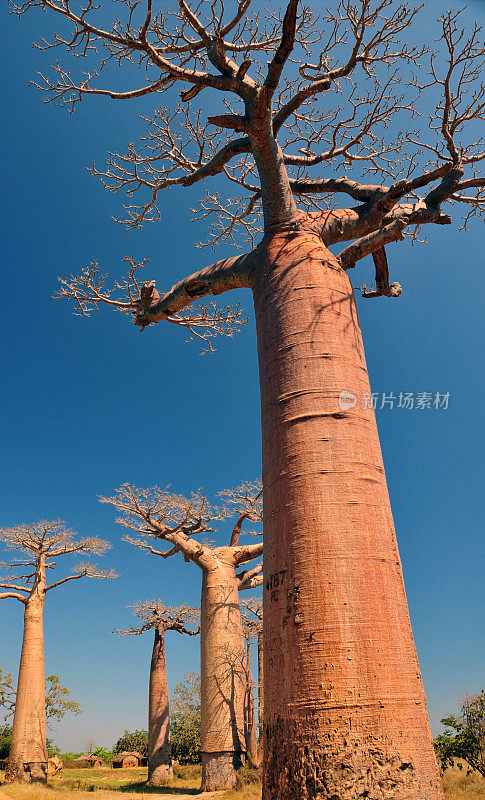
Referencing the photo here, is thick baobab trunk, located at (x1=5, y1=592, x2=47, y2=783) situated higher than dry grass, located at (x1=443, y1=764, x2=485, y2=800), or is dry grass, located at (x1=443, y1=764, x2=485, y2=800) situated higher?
thick baobab trunk, located at (x1=5, y1=592, x2=47, y2=783)

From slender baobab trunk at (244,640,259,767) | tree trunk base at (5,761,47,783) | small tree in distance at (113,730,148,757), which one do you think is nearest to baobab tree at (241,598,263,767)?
slender baobab trunk at (244,640,259,767)

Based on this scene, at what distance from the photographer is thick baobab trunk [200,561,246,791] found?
7.41m

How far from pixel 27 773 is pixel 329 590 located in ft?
38.8

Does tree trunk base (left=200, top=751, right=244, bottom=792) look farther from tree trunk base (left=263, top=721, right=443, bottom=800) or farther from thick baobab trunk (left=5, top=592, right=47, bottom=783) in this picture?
tree trunk base (left=263, top=721, right=443, bottom=800)

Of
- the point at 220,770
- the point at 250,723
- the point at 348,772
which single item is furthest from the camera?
the point at 250,723

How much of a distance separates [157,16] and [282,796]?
12.7ft

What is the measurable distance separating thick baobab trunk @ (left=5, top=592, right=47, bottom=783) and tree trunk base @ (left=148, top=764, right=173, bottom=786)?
83.8 inches

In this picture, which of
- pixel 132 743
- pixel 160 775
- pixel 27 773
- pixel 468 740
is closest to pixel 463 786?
pixel 468 740

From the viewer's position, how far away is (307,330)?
81.7 inches

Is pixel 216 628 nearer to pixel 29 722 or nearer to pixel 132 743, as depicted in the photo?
pixel 29 722

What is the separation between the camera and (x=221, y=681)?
7.82 m

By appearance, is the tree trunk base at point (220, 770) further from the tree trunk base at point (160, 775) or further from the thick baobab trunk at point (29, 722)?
the thick baobab trunk at point (29, 722)

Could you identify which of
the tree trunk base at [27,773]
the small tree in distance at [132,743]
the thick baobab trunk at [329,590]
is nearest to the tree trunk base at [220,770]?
the tree trunk base at [27,773]

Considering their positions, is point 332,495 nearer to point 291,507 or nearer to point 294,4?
point 291,507
